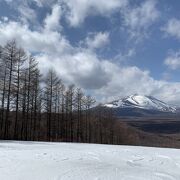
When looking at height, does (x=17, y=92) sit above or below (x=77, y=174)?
above

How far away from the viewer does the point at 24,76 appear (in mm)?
36844

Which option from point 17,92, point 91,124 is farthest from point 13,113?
point 91,124

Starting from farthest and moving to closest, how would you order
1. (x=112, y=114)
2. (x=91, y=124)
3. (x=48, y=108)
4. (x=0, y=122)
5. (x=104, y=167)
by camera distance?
(x=112, y=114)
(x=91, y=124)
(x=48, y=108)
(x=0, y=122)
(x=104, y=167)

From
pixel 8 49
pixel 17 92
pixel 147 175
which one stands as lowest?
pixel 147 175

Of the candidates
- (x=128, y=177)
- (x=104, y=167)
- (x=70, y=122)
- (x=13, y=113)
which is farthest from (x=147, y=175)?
(x=70, y=122)

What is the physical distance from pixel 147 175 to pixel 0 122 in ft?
101

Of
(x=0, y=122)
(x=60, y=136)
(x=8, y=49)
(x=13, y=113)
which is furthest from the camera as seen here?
(x=60, y=136)

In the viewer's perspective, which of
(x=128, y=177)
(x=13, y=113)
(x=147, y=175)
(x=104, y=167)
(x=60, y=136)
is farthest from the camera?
(x=60, y=136)

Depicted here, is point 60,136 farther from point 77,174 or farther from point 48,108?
point 77,174

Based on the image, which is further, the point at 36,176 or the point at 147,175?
the point at 147,175

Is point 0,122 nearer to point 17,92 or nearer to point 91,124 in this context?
point 17,92

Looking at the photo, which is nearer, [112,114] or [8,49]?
[8,49]

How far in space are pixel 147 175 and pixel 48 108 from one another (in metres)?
35.2

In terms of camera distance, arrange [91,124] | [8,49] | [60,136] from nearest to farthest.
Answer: [8,49] < [60,136] < [91,124]
